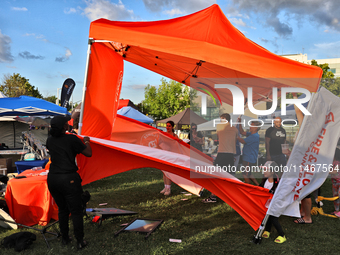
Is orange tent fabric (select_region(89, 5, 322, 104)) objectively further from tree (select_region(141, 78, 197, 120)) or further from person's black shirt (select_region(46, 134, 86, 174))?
tree (select_region(141, 78, 197, 120))

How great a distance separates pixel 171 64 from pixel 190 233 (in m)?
3.29

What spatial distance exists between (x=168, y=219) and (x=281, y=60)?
324cm

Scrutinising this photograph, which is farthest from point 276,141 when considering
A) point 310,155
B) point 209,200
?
point 209,200

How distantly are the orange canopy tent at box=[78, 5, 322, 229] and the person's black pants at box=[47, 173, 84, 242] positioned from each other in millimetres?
781

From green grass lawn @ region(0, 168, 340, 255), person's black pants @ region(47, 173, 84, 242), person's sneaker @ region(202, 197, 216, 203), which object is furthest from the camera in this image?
person's sneaker @ region(202, 197, 216, 203)

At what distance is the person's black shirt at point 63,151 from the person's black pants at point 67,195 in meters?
0.09

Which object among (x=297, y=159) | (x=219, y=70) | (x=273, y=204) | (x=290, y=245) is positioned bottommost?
(x=290, y=245)

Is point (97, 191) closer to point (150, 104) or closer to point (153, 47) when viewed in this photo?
point (153, 47)

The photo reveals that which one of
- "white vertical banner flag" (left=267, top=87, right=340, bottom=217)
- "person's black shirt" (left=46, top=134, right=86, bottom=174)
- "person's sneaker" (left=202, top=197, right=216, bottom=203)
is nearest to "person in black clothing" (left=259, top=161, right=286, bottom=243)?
"white vertical banner flag" (left=267, top=87, right=340, bottom=217)

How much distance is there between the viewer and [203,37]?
159 inches

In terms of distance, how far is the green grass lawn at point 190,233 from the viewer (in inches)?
137

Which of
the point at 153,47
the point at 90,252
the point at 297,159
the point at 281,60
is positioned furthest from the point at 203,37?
the point at 90,252

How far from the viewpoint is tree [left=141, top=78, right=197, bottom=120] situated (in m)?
34.1

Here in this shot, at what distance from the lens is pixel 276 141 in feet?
17.7
